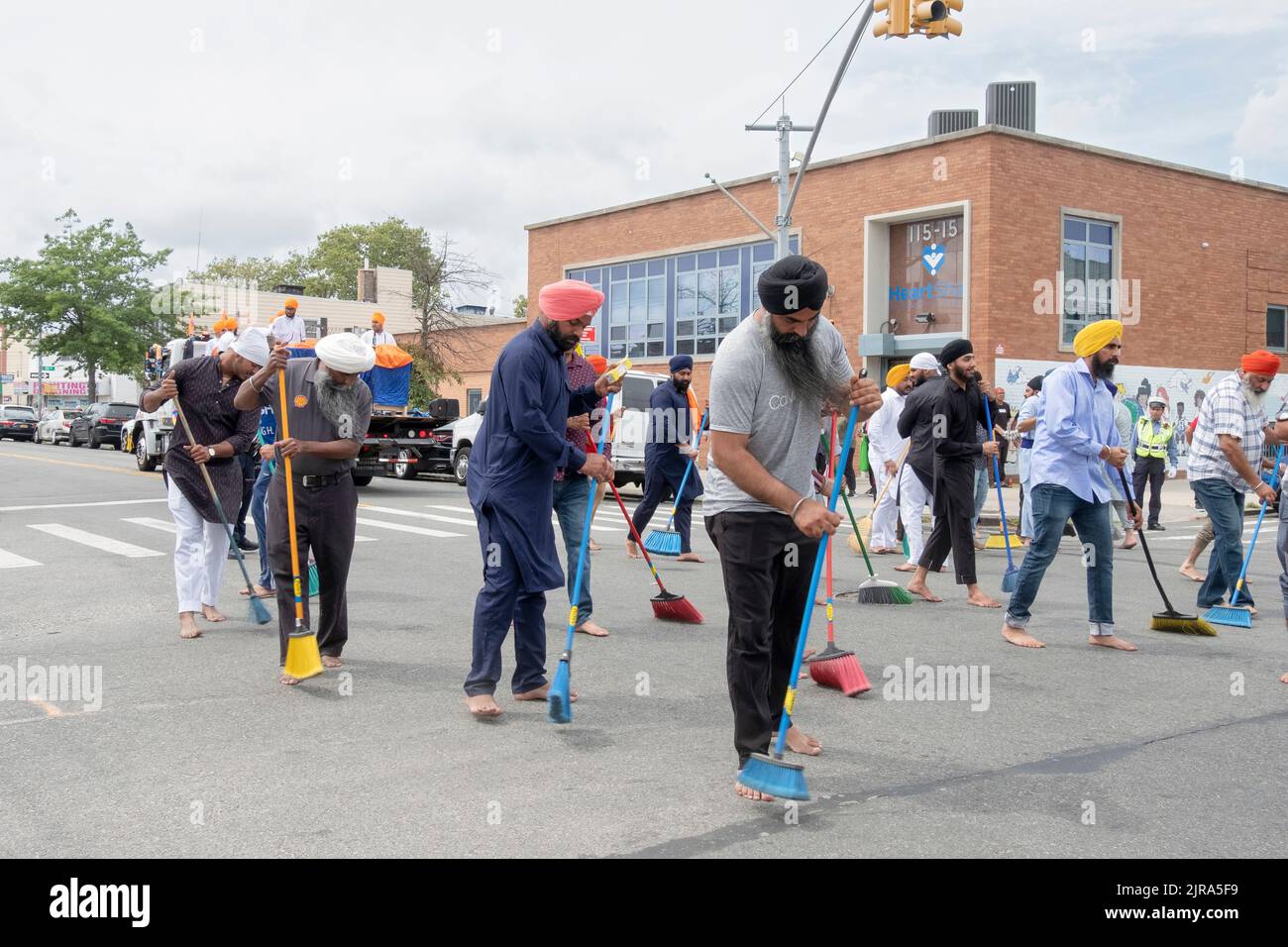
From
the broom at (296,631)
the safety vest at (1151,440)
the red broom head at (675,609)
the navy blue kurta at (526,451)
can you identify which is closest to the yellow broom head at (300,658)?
the broom at (296,631)

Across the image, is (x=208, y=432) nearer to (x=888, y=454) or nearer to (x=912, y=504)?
(x=912, y=504)

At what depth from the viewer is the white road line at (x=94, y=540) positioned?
1198 cm

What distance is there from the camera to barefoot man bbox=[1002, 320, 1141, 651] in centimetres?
739

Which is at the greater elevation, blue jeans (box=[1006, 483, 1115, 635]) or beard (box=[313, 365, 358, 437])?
beard (box=[313, 365, 358, 437])

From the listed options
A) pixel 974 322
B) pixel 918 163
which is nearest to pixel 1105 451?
pixel 974 322

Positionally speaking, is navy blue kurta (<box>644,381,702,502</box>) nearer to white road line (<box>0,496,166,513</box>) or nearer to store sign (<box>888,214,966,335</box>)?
white road line (<box>0,496,166,513</box>)

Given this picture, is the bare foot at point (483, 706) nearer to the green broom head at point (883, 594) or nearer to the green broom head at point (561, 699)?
the green broom head at point (561, 699)

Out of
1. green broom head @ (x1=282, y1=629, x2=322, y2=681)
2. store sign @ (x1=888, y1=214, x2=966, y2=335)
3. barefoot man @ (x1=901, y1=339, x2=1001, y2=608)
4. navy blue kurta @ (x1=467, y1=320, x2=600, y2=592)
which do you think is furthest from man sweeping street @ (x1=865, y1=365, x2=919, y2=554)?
store sign @ (x1=888, y1=214, x2=966, y2=335)

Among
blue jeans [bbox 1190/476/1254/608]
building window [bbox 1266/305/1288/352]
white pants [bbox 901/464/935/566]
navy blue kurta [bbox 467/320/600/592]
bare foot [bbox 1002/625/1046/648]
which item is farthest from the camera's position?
building window [bbox 1266/305/1288/352]

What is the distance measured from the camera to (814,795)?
4508mm

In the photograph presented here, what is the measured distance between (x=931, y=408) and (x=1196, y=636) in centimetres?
261

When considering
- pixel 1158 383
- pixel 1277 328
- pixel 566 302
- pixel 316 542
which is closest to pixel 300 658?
pixel 316 542

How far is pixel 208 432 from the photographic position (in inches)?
312

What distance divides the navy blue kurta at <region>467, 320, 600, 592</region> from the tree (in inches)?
2069
